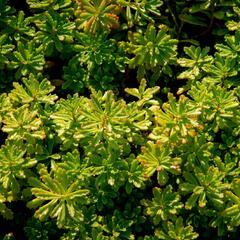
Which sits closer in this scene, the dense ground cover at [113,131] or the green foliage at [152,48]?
the dense ground cover at [113,131]

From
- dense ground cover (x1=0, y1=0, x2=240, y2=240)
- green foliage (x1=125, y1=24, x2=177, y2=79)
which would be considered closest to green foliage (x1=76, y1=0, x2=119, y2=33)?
dense ground cover (x1=0, y1=0, x2=240, y2=240)

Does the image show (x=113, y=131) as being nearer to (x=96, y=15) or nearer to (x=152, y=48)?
(x=152, y=48)

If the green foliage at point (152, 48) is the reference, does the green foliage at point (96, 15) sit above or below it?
above

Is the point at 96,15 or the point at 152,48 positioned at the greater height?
the point at 96,15

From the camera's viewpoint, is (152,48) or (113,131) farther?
(152,48)

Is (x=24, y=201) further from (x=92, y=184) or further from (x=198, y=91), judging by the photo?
(x=198, y=91)

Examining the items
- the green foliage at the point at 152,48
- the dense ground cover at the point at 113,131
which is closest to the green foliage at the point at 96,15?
the dense ground cover at the point at 113,131

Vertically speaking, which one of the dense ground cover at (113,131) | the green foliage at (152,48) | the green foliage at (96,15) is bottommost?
the dense ground cover at (113,131)

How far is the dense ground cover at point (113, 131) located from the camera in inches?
113

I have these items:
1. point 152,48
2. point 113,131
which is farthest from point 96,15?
point 113,131

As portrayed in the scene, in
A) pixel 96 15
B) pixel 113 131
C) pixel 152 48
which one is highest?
pixel 96 15

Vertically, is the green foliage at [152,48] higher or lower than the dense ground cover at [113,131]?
higher

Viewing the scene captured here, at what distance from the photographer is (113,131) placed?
2.83 m

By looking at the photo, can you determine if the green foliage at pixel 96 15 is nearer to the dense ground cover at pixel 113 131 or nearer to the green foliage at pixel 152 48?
the dense ground cover at pixel 113 131
